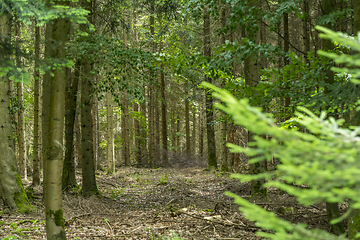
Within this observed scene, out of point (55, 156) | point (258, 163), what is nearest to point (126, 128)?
point (258, 163)

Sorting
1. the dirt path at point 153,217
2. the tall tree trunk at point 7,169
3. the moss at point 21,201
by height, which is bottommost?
the dirt path at point 153,217

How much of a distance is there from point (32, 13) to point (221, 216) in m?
5.71

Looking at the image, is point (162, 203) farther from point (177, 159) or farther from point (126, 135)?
point (177, 159)

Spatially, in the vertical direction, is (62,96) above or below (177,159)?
above

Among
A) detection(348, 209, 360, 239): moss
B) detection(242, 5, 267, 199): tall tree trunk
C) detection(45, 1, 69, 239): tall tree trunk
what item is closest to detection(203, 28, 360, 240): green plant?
detection(348, 209, 360, 239): moss

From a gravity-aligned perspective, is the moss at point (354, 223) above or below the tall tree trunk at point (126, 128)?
below

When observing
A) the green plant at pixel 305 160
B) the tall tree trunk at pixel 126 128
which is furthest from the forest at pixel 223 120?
the tall tree trunk at pixel 126 128

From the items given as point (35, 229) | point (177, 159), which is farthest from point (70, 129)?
point (177, 159)

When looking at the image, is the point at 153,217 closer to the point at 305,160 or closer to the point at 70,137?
the point at 70,137

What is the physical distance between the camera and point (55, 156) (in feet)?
13.7

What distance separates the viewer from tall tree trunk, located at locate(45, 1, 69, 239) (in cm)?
412

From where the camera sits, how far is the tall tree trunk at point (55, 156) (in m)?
4.12

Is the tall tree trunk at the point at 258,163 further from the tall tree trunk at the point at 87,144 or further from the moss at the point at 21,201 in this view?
the moss at the point at 21,201

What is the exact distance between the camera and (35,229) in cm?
550
